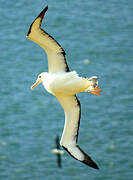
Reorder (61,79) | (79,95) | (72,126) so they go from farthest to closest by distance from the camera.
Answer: (79,95)
(72,126)
(61,79)

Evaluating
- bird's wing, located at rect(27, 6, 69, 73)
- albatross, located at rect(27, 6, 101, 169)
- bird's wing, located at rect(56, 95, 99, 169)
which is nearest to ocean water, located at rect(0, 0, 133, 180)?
bird's wing, located at rect(56, 95, 99, 169)

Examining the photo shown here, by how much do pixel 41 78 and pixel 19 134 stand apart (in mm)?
24571

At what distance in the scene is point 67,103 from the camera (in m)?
15.9

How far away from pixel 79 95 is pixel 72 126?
26.6 meters

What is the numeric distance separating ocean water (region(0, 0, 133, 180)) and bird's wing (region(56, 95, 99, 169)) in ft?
67.1

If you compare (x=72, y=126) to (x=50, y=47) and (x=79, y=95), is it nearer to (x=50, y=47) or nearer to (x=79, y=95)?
(x=50, y=47)

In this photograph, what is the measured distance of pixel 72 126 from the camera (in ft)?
52.8

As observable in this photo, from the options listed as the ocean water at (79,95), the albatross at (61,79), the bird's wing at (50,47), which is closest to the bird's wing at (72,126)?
the albatross at (61,79)

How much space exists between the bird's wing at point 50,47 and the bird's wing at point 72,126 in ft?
3.12

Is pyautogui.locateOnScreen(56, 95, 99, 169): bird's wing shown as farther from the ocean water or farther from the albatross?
the ocean water

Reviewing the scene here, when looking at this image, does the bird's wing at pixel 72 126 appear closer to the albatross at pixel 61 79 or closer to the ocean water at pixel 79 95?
the albatross at pixel 61 79

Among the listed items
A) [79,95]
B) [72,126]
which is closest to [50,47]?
[72,126]

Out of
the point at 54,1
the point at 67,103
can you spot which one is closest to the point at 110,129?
the point at 54,1

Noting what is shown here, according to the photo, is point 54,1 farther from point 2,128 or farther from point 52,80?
point 52,80
